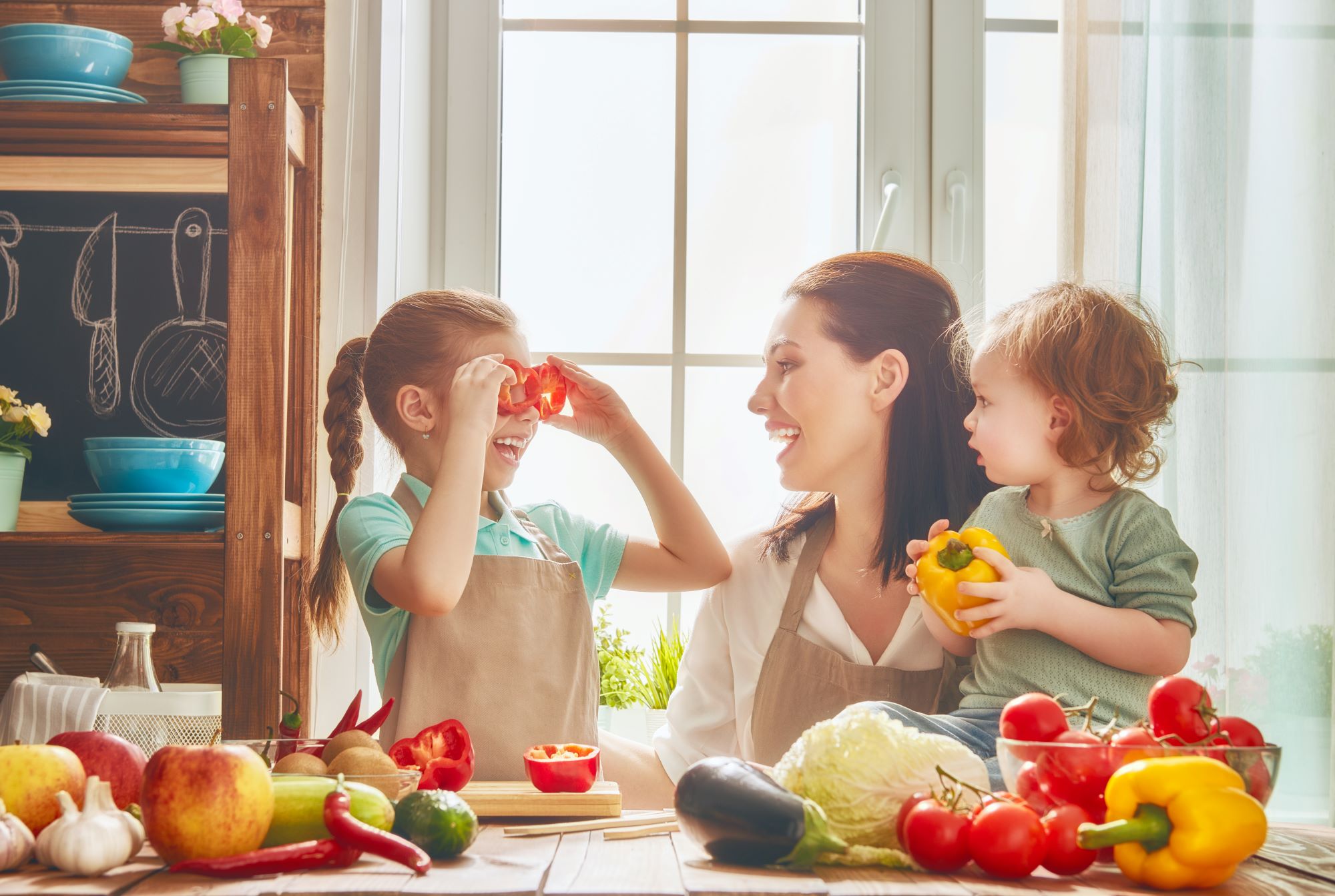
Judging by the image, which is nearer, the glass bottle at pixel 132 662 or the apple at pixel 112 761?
the apple at pixel 112 761

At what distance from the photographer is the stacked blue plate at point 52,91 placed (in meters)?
1.90

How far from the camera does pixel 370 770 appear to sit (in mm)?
1004

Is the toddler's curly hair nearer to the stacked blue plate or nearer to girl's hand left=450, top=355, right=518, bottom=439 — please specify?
girl's hand left=450, top=355, right=518, bottom=439

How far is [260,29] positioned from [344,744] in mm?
1365

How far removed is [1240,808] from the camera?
0.80 metres

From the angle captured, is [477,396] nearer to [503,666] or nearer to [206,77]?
[503,666]

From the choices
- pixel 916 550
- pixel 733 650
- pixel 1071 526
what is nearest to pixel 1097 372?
pixel 1071 526

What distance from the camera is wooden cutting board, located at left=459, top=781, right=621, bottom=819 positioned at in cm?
106

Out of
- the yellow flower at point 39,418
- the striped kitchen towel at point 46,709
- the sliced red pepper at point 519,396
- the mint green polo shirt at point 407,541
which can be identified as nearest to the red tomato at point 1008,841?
the mint green polo shirt at point 407,541

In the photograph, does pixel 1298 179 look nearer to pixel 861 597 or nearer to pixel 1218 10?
pixel 1218 10

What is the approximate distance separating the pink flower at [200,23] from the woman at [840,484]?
106cm

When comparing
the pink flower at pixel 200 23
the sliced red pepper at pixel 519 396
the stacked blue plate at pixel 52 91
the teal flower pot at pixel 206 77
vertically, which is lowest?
the sliced red pepper at pixel 519 396

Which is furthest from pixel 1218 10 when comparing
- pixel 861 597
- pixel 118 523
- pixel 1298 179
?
pixel 118 523

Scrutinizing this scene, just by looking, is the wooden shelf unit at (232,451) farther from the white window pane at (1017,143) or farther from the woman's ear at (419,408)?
the white window pane at (1017,143)
